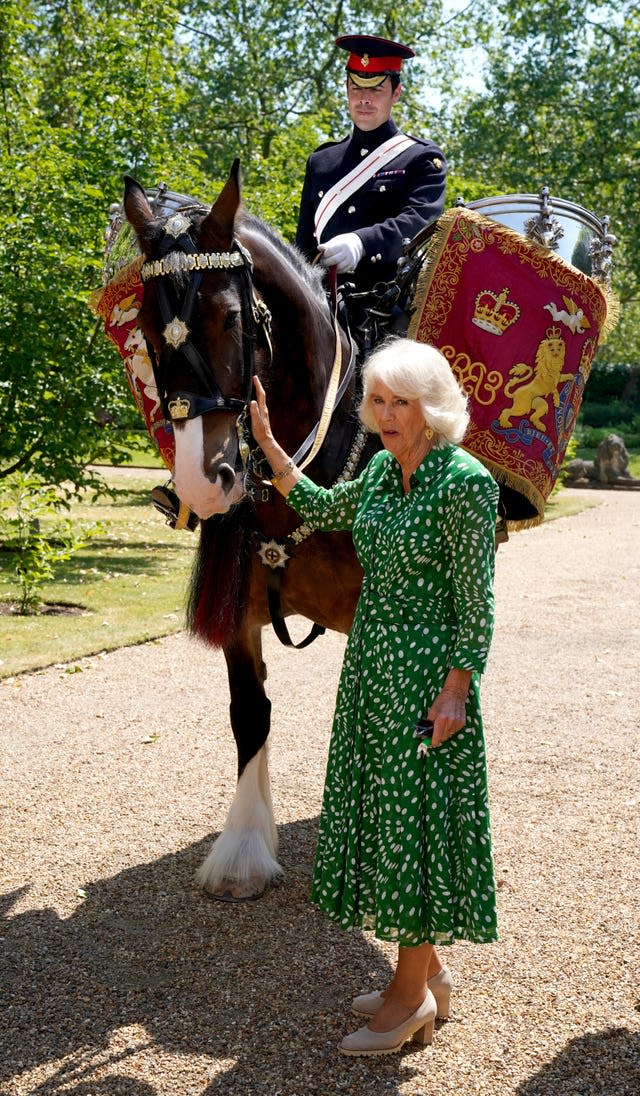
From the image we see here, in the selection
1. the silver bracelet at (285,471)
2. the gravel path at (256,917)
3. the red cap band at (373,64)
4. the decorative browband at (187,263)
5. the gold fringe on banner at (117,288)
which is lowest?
the gravel path at (256,917)

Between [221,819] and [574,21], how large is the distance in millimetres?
22299

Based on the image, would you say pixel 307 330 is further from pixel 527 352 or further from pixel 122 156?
pixel 122 156

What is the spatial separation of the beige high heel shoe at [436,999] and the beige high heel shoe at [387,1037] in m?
0.13

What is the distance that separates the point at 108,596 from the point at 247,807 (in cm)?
548

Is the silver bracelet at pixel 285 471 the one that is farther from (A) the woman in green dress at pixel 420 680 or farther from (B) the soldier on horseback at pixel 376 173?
(B) the soldier on horseback at pixel 376 173

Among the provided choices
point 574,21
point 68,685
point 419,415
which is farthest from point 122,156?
point 574,21

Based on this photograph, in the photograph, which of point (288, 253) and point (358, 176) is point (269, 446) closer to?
point (288, 253)

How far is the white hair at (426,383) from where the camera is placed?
268cm

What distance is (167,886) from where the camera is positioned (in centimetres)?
395

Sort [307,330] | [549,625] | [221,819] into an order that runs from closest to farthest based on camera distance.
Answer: [307,330] < [221,819] < [549,625]

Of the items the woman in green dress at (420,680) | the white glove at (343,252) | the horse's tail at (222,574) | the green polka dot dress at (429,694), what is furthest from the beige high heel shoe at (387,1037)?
the white glove at (343,252)

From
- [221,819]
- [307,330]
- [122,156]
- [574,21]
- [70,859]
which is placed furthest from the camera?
[574,21]

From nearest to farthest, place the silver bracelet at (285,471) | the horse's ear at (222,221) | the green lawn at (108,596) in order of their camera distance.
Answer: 1. the horse's ear at (222,221)
2. the silver bracelet at (285,471)
3. the green lawn at (108,596)

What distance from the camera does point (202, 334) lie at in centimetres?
289
